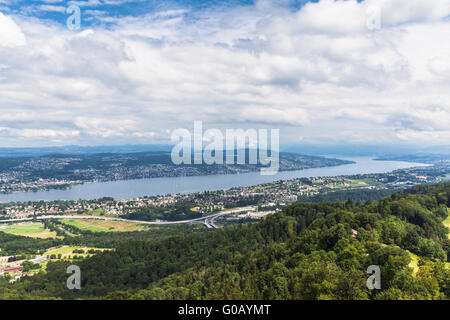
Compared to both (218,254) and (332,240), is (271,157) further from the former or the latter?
(332,240)

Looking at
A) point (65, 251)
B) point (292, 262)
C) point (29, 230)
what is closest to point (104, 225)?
point (29, 230)

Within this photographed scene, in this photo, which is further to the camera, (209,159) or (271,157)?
(271,157)

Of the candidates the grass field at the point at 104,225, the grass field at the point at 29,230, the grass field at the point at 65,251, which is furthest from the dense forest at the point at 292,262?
the grass field at the point at 104,225

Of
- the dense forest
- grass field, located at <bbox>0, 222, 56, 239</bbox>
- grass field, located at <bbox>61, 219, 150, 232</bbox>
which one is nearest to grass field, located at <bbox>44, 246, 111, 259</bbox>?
the dense forest

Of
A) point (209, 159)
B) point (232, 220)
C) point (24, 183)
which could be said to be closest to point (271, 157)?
point (209, 159)

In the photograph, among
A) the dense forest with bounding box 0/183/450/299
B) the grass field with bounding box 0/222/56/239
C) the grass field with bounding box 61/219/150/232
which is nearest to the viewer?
the dense forest with bounding box 0/183/450/299

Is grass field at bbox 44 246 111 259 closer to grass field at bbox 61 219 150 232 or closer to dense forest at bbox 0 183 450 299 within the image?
dense forest at bbox 0 183 450 299

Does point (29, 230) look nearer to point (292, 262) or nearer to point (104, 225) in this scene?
point (104, 225)
